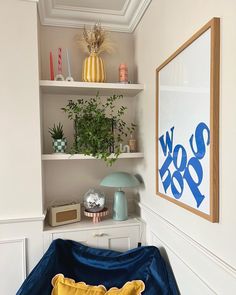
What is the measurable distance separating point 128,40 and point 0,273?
7.05 ft

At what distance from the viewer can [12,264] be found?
179cm

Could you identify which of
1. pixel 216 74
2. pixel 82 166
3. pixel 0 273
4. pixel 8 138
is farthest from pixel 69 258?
pixel 216 74

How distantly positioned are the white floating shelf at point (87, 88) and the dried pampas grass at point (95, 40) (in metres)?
0.31

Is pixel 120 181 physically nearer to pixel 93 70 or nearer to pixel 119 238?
pixel 119 238

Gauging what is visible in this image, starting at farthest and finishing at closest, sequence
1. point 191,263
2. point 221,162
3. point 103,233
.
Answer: point 103,233, point 191,263, point 221,162

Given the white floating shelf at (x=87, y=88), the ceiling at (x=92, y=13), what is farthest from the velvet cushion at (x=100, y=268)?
the ceiling at (x=92, y=13)

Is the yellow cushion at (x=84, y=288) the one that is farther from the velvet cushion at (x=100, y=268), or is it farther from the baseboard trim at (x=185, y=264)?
the baseboard trim at (x=185, y=264)

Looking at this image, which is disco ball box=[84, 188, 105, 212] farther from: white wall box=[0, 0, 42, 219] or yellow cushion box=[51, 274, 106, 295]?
yellow cushion box=[51, 274, 106, 295]

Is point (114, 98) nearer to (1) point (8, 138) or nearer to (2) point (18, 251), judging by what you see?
(1) point (8, 138)

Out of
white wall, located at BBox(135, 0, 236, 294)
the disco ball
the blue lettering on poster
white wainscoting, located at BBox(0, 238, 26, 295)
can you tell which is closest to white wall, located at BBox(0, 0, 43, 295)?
white wainscoting, located at BBox(0, 238, 26, 295)

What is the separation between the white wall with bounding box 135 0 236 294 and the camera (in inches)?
38.4

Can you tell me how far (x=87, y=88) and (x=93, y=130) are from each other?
35cm

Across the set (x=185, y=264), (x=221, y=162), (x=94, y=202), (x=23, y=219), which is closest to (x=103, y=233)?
(x=94, y=202)

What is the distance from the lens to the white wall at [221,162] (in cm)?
98
